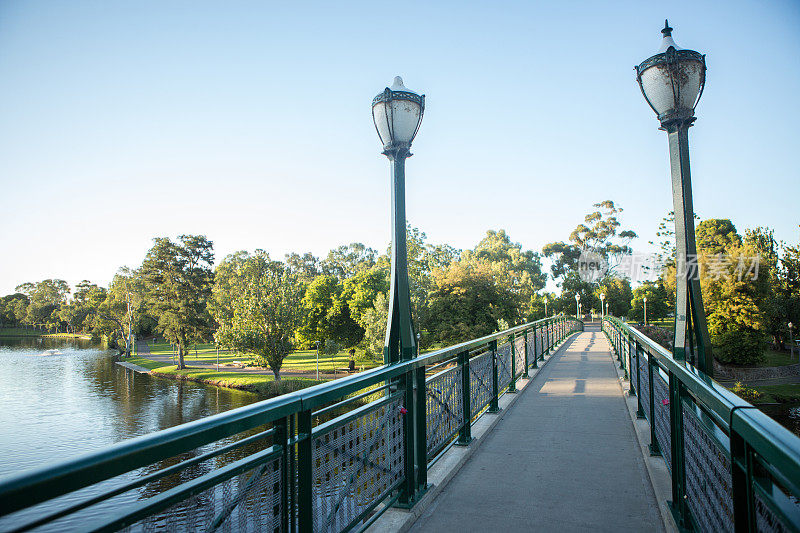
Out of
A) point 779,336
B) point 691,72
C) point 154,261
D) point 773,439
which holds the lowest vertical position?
point 779,336

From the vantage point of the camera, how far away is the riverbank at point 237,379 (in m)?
32.8

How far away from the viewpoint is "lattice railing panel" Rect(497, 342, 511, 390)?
7009 millimetres

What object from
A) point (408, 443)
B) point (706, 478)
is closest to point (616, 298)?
point (408, 443)

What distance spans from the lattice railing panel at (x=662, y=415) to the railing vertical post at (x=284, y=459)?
2.73 m

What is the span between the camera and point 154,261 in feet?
163

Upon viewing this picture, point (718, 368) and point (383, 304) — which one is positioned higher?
point (383, 304)

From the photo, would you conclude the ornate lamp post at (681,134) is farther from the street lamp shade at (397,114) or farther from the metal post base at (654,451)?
the street lamp shade at (397,114)

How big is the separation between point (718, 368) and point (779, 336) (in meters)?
14.3

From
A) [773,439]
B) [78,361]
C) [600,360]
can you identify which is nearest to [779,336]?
[600,360]

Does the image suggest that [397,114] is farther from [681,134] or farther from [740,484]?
[740,484]

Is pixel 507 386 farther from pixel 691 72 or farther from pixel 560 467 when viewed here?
pixel 691 72

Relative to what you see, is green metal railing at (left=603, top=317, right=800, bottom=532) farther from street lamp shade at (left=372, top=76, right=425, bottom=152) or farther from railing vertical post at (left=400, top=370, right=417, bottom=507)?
street lamp shade at (left=372, top=76, right=425, bottom=152)

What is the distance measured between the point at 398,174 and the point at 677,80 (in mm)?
2471

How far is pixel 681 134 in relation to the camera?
4.03m
